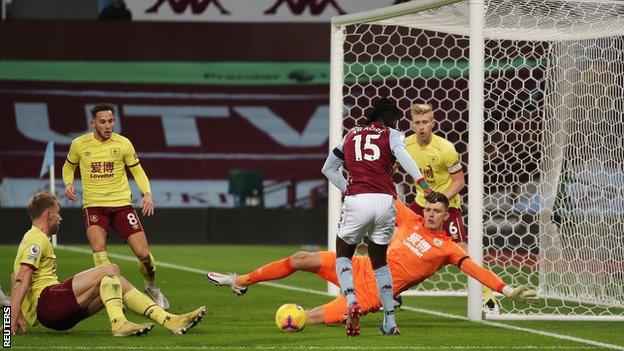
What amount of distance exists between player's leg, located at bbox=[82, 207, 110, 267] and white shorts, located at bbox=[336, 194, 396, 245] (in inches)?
111

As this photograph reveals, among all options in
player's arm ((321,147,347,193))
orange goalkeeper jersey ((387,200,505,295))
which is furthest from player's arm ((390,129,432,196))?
orange goalkeeper jersey ((387,200,505,295))

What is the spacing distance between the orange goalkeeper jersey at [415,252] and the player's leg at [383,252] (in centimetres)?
69

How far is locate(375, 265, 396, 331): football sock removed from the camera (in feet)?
31.5

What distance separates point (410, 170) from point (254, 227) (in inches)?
604

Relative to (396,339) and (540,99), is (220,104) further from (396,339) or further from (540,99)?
(396,339)

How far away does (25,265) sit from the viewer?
8.97 metres

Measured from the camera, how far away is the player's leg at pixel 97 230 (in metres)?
11.7

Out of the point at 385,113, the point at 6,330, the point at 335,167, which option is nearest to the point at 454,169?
the point at 335,167

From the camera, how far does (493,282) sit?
973 cm

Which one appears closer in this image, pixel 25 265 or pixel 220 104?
pixel 25 265

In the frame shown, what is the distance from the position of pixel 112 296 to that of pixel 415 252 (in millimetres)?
2469

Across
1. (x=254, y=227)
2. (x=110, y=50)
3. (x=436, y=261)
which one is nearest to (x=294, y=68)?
(x=110, y=50)

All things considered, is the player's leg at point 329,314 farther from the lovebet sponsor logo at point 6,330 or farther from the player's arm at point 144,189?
the lovebet sponsor logo at point 6,330

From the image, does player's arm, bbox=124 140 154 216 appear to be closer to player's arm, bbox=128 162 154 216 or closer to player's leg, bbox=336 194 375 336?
player's arm, bbox=128 162 154 216
